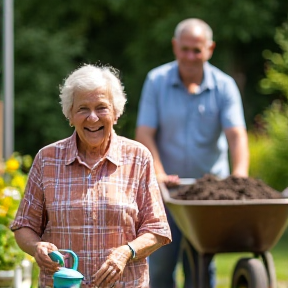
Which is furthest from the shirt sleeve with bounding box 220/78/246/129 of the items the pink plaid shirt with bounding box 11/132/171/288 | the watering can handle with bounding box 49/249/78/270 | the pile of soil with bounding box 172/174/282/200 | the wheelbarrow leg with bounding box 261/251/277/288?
the watering can handle with bounding box 49/249/78/270

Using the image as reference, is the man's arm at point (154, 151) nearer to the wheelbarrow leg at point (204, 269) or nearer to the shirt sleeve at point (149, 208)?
the wheelbarrow leg at point (204, 269)

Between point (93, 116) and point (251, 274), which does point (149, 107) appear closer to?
point (251, 274)

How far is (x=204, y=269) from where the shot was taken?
605cm

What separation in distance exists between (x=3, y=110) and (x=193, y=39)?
283 cm

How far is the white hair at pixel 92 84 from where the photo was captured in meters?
3.79

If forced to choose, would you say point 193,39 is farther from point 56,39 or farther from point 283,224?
point 56,39

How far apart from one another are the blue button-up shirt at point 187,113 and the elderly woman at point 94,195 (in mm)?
2487

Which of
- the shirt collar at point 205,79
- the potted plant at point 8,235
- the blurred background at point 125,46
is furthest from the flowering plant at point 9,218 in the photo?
the blurred background at point 125,46

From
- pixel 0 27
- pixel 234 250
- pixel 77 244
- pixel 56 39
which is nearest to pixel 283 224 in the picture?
pixel 234 250

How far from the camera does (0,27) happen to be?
10.5m

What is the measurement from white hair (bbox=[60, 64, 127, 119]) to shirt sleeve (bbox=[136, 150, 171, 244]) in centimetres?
27

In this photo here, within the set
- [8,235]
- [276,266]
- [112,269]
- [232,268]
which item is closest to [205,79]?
[8,235]

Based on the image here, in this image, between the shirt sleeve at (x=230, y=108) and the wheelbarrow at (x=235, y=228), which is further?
the shirt sleeve at (x=230, y=108)

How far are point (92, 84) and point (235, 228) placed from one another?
225 centimetres
